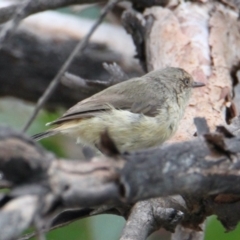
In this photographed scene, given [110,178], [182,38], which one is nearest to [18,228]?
[110,178]

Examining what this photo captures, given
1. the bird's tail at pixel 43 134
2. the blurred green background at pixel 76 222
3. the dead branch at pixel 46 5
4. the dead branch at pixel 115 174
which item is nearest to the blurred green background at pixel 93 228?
the blurred green background at pixel 76 222

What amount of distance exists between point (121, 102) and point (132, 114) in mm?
129

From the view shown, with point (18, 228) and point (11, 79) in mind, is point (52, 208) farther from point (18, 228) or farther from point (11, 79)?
point (11, 79)

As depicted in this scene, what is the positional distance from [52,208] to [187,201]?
1392 mm

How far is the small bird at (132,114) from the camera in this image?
13.9 feet

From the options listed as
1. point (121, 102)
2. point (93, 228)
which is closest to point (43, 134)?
point (121, 102)

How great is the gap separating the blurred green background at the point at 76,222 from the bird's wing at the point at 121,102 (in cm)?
A: 66

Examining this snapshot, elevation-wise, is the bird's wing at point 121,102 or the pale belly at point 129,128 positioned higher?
the bird's wing at point 121,102

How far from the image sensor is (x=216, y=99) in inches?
176

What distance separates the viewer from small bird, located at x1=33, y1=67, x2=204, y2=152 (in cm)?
423

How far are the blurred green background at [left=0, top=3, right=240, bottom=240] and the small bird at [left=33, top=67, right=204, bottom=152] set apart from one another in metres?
0.65

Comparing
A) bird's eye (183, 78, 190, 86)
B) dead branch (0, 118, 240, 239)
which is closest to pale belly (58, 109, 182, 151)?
bird's eye (183, 78, 190, 86)

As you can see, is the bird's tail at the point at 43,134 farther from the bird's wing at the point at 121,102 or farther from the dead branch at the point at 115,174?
the dead branch at the point at 115,174

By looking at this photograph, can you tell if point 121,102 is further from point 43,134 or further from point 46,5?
point 46,5
